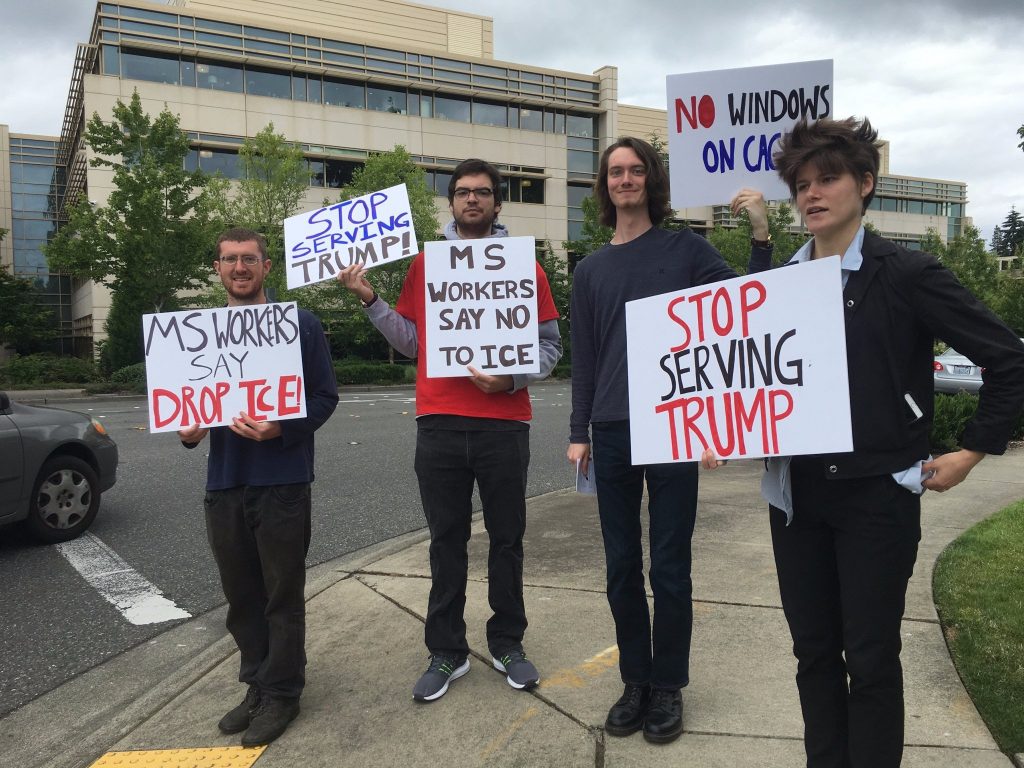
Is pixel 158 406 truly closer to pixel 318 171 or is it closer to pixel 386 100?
pixel 318 171

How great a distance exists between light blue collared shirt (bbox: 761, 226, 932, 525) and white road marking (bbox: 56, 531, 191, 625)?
3738 mm

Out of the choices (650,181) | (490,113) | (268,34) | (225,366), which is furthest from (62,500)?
(490,113)

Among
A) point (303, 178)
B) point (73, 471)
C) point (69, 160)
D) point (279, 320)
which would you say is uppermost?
point (69, 160)

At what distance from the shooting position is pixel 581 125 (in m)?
47.2

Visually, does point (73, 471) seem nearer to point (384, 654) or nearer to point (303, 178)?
point (384, 654)

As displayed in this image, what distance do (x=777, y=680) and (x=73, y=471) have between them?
18.9ft

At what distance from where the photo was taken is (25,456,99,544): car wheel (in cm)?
632

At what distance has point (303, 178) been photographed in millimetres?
29156

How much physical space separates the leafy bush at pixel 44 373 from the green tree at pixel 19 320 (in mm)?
6980

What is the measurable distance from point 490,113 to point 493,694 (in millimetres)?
44360

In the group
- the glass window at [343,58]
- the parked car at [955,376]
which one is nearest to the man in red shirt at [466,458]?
the parked car at [955,376]

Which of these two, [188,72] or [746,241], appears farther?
[188,72]

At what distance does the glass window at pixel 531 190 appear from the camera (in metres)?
45.2

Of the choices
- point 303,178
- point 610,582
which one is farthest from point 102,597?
point 303,178
